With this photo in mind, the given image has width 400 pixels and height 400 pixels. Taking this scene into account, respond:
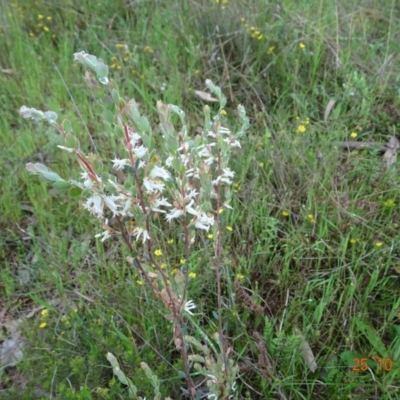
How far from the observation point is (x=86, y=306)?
1866 mm

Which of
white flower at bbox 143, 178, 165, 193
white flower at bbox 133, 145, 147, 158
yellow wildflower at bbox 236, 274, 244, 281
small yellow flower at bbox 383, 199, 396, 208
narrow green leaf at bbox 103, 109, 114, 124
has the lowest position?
yellow wildflower at bbox 236, 274, 244, 281

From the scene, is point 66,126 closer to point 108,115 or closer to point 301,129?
point 108,115

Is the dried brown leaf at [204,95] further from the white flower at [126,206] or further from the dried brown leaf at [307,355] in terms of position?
the white flower at [126,206]

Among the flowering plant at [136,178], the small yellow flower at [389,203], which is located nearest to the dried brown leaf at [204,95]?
the small yellow flower at [389,203]

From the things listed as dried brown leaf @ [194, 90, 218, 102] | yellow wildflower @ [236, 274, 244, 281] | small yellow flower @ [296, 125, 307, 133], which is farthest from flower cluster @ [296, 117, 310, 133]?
yellow wildflower @ [236, 274, 244, 281]
